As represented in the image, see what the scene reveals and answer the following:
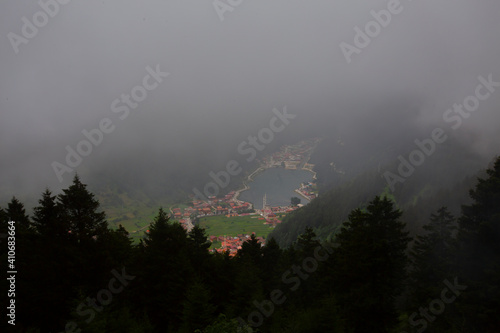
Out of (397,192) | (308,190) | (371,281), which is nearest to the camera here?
(371,281)

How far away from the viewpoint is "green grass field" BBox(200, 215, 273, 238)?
10025 cm

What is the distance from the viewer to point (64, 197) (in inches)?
510

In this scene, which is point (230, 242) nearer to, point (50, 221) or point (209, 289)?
point (209, 289)

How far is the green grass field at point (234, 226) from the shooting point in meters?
100

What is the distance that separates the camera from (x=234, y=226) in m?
108

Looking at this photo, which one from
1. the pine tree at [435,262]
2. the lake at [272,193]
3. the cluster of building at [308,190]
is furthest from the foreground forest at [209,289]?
the cluster of building at [308,190]

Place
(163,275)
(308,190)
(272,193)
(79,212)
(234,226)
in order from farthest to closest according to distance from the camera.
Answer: (308,190) < (272,193) < (234,226) < (163,275) < (79,212)

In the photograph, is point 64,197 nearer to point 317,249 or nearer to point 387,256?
point 387,256

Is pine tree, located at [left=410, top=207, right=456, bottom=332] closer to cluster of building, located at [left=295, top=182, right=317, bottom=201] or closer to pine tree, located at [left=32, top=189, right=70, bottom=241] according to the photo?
pine tree, located at [left=32, top=189, right=70, bottom=241]

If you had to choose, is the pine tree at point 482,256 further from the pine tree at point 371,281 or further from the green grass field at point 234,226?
the green grass field at point 234,226

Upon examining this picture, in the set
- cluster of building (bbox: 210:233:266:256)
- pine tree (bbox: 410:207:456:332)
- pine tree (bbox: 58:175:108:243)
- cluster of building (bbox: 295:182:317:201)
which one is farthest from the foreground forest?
cluster of building (bbox: 295:182:317:201)

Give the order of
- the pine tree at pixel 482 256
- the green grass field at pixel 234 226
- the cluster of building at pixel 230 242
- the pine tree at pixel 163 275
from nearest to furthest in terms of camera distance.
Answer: the pine tree at pixel 482 256 → the pine tree at pixel 163 275 → the cluster of building at pixel 230 242 → the green grass field at pixel 234 226

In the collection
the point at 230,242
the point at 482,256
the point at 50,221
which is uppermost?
the point at 230,242

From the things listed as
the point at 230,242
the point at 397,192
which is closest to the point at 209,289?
the point at 230,242
